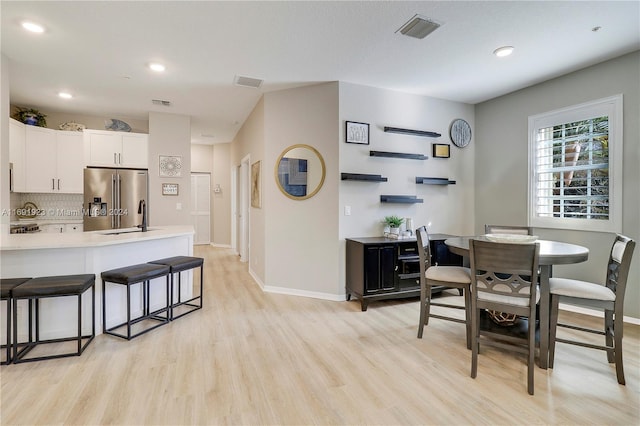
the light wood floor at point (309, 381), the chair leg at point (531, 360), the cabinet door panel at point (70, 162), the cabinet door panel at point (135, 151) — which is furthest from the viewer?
the cabinet door panel at point (135, 151)

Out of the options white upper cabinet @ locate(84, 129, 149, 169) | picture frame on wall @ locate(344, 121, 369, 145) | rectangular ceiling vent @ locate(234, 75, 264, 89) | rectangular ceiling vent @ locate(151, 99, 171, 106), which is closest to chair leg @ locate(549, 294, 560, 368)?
picture frame on wall @ locate(344, 121, 369, 145)

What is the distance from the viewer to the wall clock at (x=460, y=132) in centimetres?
470

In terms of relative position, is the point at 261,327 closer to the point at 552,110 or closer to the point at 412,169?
the point at 412,169

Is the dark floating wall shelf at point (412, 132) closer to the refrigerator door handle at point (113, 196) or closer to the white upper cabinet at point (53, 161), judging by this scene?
the refrigerator door handle at point (113, 196)

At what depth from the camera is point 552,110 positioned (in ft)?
12.7

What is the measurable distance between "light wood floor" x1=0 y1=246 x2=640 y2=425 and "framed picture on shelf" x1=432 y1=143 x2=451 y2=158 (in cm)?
252

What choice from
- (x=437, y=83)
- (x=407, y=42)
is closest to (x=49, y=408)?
→ (x=407, y=42)

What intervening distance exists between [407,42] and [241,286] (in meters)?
3.73

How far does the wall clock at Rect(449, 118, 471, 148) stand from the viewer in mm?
4699

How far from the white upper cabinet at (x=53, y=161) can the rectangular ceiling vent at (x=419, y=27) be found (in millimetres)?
5196

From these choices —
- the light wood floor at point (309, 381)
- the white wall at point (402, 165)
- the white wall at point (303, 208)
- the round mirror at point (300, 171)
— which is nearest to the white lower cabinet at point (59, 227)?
the light wood floor at point (309, 381)

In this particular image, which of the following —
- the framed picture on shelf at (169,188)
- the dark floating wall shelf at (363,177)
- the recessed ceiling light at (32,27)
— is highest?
the recessed ceiling light at (32,27)

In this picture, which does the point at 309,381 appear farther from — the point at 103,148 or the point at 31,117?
the point at 31,117

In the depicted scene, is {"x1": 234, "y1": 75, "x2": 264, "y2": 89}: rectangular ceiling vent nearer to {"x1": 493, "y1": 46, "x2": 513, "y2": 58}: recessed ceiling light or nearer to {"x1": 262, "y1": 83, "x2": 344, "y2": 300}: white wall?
{"x1": 262, "y1": 83, "x2": 344, "y2": 300}: white wall
